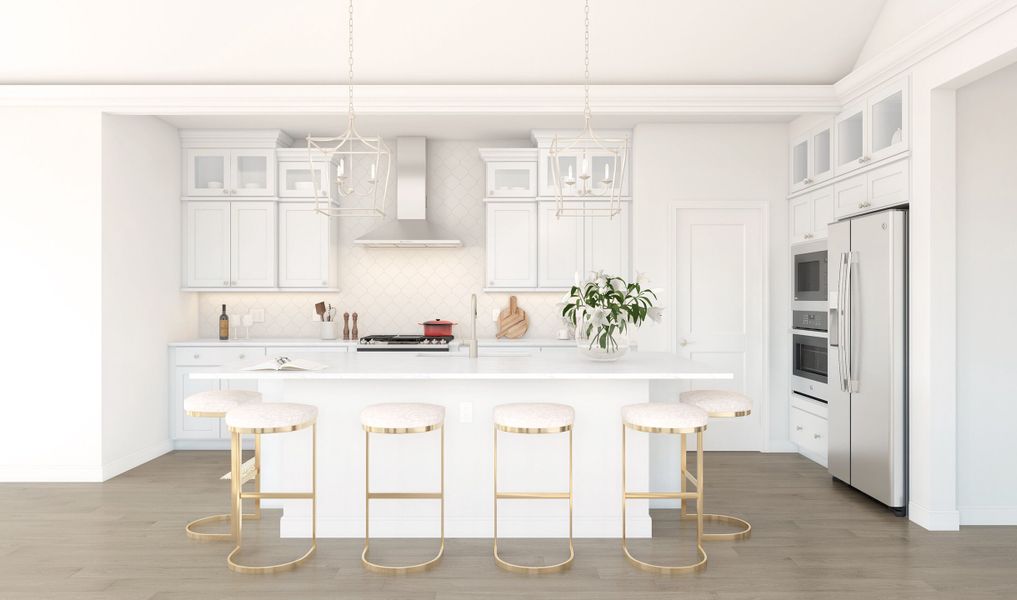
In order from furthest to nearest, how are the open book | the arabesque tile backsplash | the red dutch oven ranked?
1. the arabesque tile backsplash
2. the red dutch oven
3. the open book

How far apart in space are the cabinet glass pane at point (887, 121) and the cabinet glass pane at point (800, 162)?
0.94 m

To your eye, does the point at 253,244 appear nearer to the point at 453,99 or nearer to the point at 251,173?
the point at 251,173

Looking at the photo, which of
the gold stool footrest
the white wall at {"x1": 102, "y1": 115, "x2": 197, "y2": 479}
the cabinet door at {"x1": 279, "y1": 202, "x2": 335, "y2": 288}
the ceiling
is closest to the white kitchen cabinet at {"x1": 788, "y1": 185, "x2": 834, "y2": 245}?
the ceiling

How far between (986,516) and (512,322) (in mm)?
3872

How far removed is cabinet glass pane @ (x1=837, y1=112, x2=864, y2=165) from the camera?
4.75 m

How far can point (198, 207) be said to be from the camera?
6031 mm

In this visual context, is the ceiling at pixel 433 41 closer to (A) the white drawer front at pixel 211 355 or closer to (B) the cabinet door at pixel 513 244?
(B) the cabinet door at pixel 513 244

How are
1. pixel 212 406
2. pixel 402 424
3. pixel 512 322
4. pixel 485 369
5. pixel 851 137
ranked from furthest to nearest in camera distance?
pixel 512 322 → pixel 851 137 → pixel 212 406 → pixel 485 369 → pixel 402 424

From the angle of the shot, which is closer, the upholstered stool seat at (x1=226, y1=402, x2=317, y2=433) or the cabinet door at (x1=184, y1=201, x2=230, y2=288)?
the upholstered stool seat at (x1=226, y1=402, x2=317, y2=433)

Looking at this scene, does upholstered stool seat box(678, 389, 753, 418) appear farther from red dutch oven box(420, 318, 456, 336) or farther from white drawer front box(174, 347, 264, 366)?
white drawer front box(174, 347, 264, 366)

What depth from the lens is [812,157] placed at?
527 cm

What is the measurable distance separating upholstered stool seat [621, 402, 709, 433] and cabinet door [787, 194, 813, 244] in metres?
2.66

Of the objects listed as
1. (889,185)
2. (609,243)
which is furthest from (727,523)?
(609,243)

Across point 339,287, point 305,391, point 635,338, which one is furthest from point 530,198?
point 305,391
